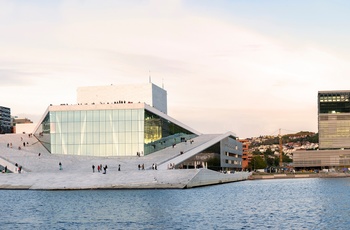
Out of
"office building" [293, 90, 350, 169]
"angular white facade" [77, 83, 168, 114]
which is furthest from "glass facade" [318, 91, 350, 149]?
"angular white facade" [77, 83, 168, 114]

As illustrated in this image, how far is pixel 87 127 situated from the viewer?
76.4 m

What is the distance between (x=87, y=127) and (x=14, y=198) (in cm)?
3049

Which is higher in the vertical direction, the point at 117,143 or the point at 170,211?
the point at 117,143

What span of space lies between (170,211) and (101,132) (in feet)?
136

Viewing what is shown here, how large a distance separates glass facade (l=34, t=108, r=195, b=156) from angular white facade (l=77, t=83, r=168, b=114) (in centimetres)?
507

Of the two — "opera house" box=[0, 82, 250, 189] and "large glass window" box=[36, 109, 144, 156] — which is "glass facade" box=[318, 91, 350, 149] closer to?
"opera house" box=[0, 82, 250, 189]

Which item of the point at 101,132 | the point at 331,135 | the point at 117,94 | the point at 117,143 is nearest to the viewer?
the point at 117,143

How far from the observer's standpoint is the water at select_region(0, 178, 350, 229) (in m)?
30.4

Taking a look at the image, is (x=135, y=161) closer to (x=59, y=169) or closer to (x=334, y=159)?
(x=59, y=169)

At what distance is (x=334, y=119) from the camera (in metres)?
162

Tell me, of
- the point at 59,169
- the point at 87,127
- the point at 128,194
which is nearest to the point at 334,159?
the point at 87,127

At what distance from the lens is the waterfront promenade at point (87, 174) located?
56044 millimetres

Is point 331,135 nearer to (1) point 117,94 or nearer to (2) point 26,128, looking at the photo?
(2) point 26,128

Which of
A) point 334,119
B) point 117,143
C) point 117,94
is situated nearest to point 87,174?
point 117,143
